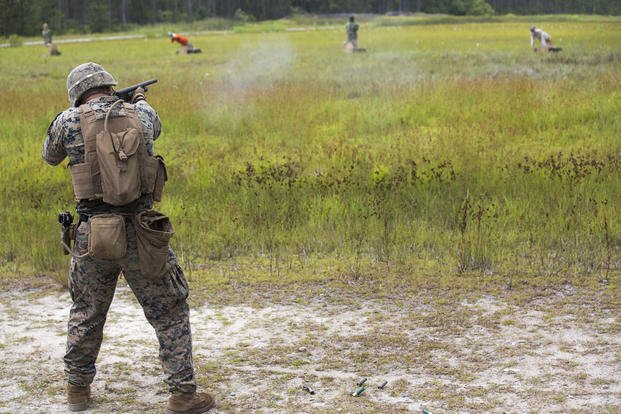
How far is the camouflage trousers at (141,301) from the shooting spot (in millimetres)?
5281

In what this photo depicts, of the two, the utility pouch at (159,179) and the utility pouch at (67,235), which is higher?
the utility pouch at (159,179)

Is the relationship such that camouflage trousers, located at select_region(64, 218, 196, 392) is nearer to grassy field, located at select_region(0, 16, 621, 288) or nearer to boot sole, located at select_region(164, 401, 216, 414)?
boot sole, located at select_region(164, 401, 216, 414)

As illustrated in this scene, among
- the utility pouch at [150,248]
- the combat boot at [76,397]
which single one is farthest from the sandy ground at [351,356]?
the utility pouch at [150,248]

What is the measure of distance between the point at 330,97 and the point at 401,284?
1036 cm

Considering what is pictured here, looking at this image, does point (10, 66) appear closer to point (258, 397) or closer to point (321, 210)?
point (321, 210)

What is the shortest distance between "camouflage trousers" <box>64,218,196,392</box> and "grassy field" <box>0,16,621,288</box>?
3.03 m

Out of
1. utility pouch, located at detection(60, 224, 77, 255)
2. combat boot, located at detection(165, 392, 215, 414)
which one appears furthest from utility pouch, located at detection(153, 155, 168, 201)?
combat boot, located at detection(165, 392, 215, 414)

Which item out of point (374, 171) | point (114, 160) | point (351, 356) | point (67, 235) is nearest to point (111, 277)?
point (67, 235)

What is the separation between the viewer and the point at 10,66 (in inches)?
1152

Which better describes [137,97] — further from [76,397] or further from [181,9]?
[181,9]

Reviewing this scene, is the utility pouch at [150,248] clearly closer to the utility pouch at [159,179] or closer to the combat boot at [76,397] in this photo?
the utility pouch at [159,179]

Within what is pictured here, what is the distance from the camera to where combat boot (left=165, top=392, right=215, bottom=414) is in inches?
211

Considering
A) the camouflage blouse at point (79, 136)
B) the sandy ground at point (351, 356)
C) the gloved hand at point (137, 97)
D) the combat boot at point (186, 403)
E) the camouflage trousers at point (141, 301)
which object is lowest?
the sandy ground at point (351, 356)

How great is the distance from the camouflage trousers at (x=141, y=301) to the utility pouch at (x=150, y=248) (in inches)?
3.1
